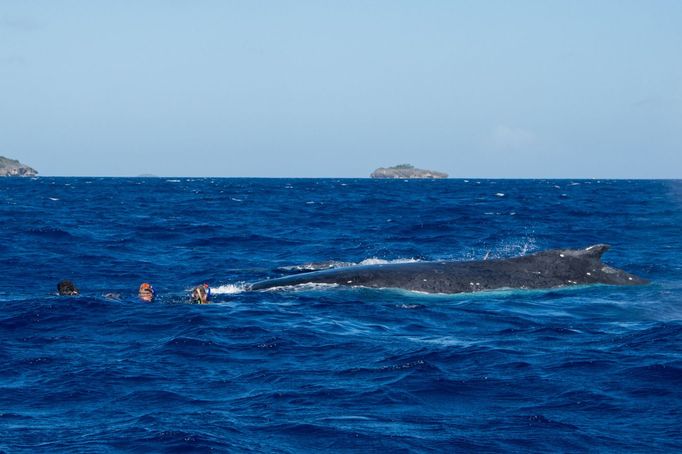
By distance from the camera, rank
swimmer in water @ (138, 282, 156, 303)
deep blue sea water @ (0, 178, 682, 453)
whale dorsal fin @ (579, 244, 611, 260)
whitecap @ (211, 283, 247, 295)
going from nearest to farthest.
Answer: deep blue sea water @ (0, 178, 682, 453) < swimmer in water @ (138, 282, 156, 303) < whitecap @ (211, 283, 247, 295) < whale dorsal fin @ (579, 244, 611, 260)

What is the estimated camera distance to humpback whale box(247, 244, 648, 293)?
2306cm

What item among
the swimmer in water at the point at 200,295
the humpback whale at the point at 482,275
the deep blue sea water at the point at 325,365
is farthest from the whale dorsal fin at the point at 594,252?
the swimmer in water at the point at 200,295

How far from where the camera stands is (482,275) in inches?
933

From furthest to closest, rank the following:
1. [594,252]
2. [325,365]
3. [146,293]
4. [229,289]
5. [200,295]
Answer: [594,252]
[229,289]
[146,293]
[200,295]
[325,365]

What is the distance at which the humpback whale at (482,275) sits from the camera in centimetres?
2306

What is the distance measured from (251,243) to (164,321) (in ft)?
64.1

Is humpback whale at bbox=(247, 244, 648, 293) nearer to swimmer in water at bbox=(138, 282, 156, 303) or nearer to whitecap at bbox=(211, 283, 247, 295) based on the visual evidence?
whitecap at bbox=(211, 283, 247, 295)

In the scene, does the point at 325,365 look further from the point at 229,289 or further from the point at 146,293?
the point at 229,289

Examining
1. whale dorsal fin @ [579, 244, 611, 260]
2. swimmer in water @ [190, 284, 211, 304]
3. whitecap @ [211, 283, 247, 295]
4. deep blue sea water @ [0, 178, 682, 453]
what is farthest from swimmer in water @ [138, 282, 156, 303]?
whale dorsal fin @ [579, 244, 611, 260]

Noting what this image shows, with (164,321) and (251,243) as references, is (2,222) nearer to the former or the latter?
(251,243)

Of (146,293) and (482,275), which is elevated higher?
(482,275)

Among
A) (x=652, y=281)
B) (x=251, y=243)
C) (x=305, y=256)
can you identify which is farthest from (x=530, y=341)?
(x=251, y=243)

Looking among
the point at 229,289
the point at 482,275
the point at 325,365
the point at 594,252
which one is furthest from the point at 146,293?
the point at 594,252

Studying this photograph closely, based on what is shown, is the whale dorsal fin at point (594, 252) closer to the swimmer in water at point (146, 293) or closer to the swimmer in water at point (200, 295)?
the swimmer in water at point (200, 295)
